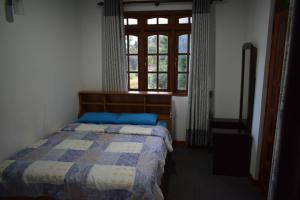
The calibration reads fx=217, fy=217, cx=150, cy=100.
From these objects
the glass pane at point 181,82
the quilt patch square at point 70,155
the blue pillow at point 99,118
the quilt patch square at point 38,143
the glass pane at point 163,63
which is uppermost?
the glass pane at point 163,63

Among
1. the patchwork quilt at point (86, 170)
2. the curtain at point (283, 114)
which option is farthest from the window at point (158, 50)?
the curtain at point (283, 114)

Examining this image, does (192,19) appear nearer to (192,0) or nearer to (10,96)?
(192,0)

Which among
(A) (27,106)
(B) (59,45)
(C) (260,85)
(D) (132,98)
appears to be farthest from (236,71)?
(A) (27,106)

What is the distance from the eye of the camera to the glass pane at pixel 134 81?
12.8 feet

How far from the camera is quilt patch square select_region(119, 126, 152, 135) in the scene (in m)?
2.88

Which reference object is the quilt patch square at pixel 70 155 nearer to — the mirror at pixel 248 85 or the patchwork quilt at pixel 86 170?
the patchwork quilt at pixel 86 170

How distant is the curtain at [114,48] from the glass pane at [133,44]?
21cm

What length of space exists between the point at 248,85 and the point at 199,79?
2.63ft

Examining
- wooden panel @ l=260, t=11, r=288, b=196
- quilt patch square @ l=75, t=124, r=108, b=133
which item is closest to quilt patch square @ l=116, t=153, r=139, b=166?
quilt patch square @ l=75, t=124, r=108, b=133

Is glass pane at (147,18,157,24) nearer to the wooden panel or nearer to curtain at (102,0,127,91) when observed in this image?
curtain at (102,0,127,91)

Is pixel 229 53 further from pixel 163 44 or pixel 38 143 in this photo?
pixel 38 143

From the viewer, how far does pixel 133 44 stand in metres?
3.81

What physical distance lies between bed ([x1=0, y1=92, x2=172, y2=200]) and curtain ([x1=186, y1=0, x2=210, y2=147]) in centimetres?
98

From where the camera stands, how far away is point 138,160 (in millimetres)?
2129
